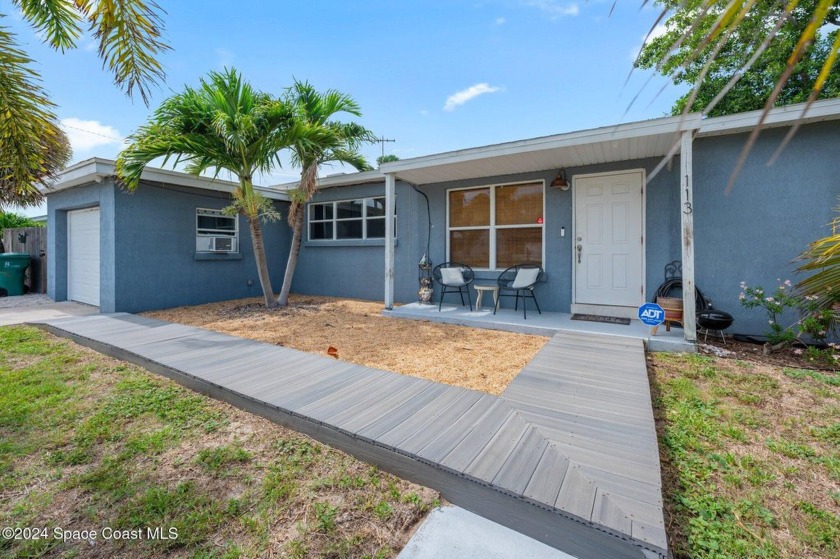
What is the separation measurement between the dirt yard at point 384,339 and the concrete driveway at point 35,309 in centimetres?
149

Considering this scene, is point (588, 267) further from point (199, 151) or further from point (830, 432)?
point (199, 151)

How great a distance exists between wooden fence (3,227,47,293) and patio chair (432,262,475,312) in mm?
9273

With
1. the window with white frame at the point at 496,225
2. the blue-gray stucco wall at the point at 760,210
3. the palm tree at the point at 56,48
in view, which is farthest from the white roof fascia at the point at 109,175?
the blue-gray stucco wall at the point at 760,210

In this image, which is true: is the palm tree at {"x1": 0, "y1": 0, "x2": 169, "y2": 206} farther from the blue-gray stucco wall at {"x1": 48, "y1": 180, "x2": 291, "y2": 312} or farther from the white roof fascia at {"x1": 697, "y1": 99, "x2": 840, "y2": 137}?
the white roof fascia at {"x1": 697, "y1": 99, "x2": 840, "y2": 137}

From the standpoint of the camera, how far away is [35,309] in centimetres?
709

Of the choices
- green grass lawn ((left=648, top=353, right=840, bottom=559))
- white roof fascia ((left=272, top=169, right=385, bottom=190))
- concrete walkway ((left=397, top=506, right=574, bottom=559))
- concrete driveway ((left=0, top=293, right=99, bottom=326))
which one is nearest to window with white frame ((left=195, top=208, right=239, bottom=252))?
white roof fascia ((left=272, top=169, right=385, bottom=190))

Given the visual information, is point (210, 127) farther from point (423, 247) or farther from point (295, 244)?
point (423, 247)

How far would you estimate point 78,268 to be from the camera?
26.3 ft

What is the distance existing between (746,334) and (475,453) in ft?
15.3

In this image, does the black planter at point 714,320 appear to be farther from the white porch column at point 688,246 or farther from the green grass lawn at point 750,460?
the green grass lawn at point 750,460

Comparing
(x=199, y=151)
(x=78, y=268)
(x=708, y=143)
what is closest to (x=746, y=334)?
(x=708, y=143)

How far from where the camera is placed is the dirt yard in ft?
12.6

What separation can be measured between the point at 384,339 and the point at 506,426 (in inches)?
105

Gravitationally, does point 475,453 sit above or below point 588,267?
below
